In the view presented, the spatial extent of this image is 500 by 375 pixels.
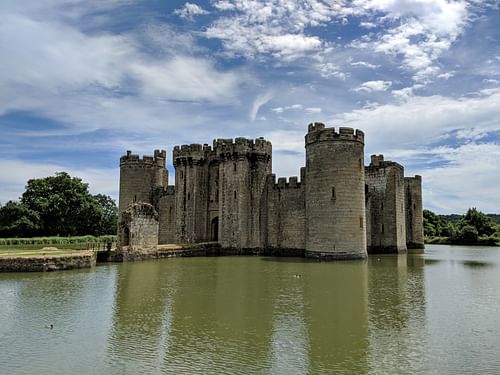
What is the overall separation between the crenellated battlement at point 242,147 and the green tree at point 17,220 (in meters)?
23.2

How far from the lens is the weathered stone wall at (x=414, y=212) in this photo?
126 ft

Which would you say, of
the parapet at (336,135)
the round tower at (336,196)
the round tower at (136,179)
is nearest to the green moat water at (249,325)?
the round tower at (336,196)

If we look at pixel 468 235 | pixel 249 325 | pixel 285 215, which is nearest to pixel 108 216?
pixel 285 215

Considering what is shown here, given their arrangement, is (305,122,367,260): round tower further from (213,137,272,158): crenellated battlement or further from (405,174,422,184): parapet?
(405,174,422,184): parapet

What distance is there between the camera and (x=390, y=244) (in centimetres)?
3161

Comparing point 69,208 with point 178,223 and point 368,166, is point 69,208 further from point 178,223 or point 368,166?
→ point 368,166

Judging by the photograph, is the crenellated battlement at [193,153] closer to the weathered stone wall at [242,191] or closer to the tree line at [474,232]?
the weathered stone wall at [242,191]

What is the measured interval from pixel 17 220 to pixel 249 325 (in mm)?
40681

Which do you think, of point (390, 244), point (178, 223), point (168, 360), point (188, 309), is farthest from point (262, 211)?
point (168, 360)

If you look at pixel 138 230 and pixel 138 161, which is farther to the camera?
pixel 138 161

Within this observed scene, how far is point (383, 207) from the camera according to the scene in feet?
104

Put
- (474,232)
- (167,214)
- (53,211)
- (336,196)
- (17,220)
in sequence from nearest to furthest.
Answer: (336,196), (167,214), (17,220), (53,211), (474,232)

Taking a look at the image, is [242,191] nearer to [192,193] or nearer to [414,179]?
[192,193]

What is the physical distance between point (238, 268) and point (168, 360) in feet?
46.5
